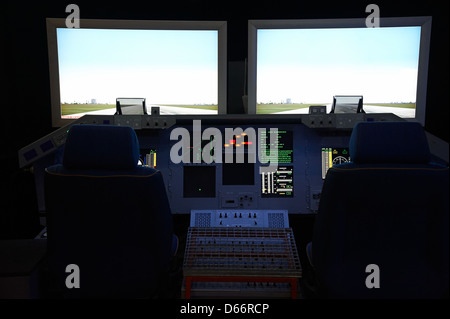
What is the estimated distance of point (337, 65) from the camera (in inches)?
87.0

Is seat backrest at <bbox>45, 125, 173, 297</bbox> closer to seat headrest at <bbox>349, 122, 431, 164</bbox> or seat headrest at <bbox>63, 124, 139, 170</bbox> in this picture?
seat headrest at <bbox>63, 124, 139, 170</bbox>

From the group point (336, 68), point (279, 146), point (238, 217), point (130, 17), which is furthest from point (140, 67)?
point (336, 68)

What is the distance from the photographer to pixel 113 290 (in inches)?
49.9

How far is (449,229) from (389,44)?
1.45 m

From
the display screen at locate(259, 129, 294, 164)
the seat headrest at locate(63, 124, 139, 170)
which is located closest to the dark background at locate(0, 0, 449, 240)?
the display screen at locate(259, 129, 294, 164)

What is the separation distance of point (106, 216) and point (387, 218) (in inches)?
36.9

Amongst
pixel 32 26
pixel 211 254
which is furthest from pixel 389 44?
pixel 32 26

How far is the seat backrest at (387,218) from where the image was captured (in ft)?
3.61

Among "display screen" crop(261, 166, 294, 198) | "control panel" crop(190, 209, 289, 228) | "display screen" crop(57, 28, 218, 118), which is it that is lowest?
"control panel" crop(190, 209, 289, 228)

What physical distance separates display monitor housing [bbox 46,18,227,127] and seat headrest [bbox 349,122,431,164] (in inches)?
47.7

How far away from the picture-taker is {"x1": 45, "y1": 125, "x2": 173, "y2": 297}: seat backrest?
3.79 feet

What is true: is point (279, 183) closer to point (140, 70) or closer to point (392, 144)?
point (392, 144)

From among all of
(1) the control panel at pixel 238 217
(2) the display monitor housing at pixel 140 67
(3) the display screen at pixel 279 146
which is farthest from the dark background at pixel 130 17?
(1) the control panel at pixel 238 217

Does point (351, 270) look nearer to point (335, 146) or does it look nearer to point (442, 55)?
point (335, 146)
